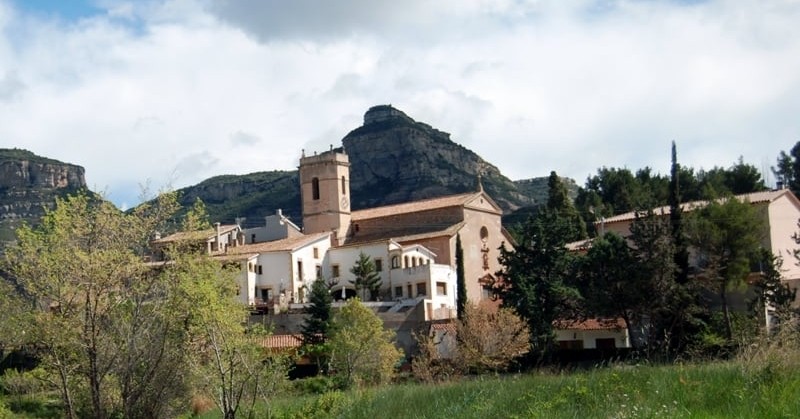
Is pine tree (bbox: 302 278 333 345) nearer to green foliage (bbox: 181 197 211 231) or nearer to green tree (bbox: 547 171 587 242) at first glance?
green foliage (bbox: 181 197 211 231)

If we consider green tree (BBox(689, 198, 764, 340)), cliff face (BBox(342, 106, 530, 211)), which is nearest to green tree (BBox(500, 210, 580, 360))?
green tree (BBox(689, 198, 764, 340))

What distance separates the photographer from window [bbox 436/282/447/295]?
53.5 meters

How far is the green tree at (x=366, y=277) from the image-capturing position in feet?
177

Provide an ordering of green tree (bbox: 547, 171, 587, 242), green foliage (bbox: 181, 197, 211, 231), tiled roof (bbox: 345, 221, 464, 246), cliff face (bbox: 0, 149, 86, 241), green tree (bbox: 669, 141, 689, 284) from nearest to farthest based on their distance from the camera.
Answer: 1. green foliage (bbox: 181, 197, 211, 231)
2. green tree (bbox: 669, 141, 689, 284)
3. tiled roof (bbox: 345, 221, 464, 246)
4. green tree (bbox: 547, 171, 587, 242)
5. cliff face (bbox: 0, 149, 86, 241)

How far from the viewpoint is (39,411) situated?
120 ft

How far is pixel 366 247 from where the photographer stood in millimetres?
57000

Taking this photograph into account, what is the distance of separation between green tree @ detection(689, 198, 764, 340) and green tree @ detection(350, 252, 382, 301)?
19.0m

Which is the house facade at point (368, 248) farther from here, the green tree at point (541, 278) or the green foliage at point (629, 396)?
the green foliage at point (629, 396)

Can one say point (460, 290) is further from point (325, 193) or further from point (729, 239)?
point (325, 193)

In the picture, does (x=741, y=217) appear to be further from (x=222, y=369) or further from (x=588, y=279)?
(x=222, y=369)

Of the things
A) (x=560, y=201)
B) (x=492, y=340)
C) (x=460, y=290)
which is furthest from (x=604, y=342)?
(x=560, y=201)

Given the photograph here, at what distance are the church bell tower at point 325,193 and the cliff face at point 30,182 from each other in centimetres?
4231

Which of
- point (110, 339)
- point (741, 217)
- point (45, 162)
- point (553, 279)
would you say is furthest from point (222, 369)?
point (45, 162)

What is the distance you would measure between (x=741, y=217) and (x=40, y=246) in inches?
1201
